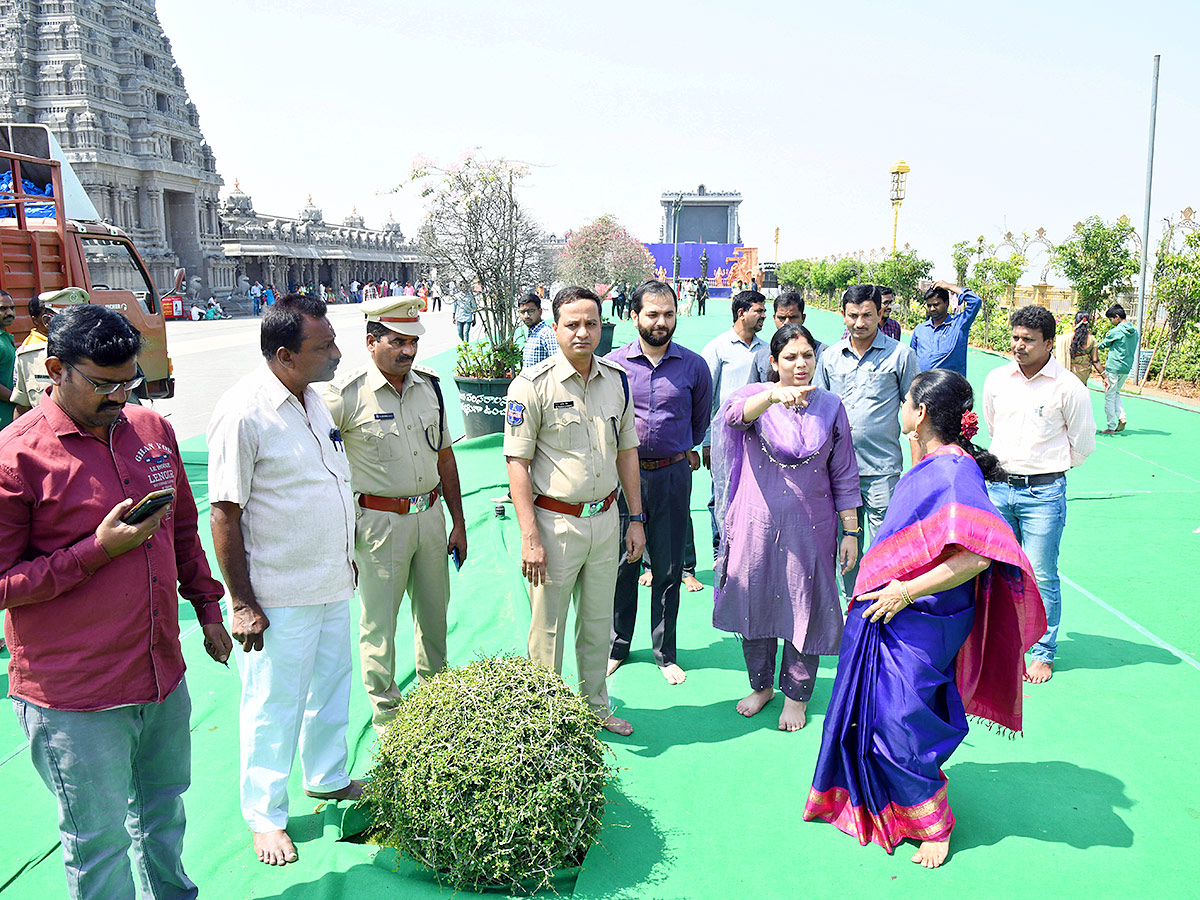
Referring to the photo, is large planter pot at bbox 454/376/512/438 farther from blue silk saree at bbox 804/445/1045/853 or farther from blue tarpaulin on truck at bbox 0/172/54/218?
blue silk saree at bbox 804/445/1045/853

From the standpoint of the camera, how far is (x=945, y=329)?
6.36 m

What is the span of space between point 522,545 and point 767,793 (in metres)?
1.34

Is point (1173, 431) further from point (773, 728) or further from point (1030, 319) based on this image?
point (773, 728)

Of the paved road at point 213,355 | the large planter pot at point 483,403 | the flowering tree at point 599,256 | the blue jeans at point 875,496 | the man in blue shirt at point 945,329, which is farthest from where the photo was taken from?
the flowering tree at point 599,256

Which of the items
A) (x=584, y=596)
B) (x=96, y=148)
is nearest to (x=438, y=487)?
(x=584, y=596)

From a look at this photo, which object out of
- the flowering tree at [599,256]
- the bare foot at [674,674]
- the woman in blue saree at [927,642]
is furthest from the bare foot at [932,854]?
the flowering tree at [599,256]

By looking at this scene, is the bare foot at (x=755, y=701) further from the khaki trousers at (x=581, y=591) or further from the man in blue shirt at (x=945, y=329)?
the man in blue shirt at (x=945, y=329)

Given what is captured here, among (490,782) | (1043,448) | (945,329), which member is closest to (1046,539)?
(1043,448)

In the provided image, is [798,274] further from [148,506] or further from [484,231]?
[148,506]

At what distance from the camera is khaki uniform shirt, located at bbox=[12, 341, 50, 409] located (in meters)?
4.73

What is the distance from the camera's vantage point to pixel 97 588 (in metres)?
2.13

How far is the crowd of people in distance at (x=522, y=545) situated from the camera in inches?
83.1

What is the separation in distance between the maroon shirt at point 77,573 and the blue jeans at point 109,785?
7 cm

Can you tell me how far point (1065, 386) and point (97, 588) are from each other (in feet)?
13.8
